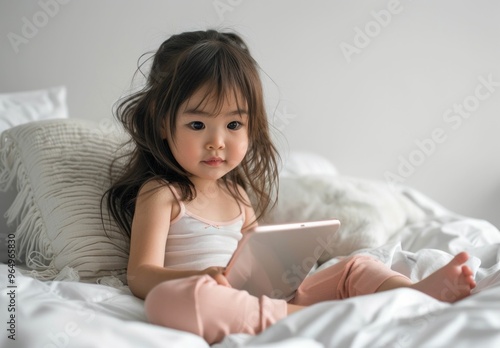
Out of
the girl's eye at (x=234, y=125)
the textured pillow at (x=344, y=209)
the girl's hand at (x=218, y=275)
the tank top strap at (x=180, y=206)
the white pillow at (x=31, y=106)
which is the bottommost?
the textured pillow at (x=344, y=209)

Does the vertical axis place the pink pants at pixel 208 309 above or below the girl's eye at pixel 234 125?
below

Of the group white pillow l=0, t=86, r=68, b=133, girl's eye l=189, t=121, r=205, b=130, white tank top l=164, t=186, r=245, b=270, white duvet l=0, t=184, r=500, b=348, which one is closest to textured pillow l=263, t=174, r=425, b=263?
white tank top l=164, t=186, r=245, b=270

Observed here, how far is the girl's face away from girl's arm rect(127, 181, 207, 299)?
8 cm

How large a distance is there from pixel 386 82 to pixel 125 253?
1.35 metres

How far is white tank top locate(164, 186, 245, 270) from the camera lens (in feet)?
4.01

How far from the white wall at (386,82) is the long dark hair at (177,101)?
2.25 ft

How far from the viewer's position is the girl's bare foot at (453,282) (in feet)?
3.31

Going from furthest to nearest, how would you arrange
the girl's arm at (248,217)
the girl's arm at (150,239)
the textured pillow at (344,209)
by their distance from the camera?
the textured pillow at (344,209) < the girl's arm at (248,217) < the girl's arm at (150,239)

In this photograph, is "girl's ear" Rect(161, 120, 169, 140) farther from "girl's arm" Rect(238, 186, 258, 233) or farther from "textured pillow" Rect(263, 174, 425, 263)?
"textured pillow" Rect(263, 174, 425, 263)

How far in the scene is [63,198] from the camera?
4.22 ft

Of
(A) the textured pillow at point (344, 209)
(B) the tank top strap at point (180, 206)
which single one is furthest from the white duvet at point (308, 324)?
(A) the textured pillow at point (344, 209)

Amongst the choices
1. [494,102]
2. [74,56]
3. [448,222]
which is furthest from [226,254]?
[494,102]

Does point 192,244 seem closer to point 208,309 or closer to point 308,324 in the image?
point 208,309

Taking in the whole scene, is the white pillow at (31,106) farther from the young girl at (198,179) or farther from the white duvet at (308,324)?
the white duvet at (308,324)
